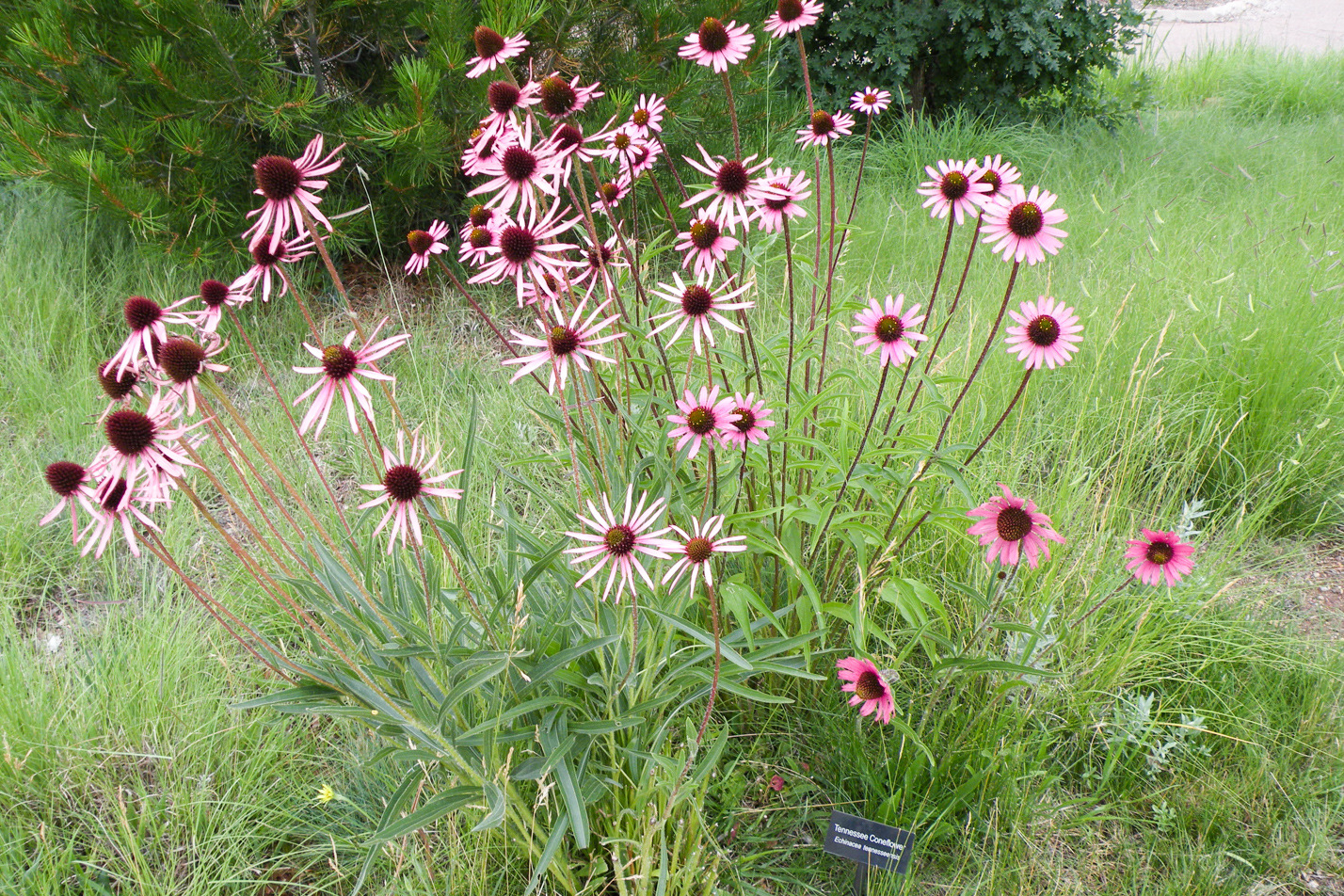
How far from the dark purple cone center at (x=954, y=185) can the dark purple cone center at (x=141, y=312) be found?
46.1 inches

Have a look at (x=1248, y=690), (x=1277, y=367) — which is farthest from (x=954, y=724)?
(x=1277, y=367)

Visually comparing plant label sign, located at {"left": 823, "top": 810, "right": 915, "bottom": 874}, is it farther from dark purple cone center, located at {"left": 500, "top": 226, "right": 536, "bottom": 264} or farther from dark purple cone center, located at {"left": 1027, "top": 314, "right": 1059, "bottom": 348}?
dark purple cone center, located at {"left": 500, "top": 226, "right": 536, "bottom": 264}

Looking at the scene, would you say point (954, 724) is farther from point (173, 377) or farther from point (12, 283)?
point (12, 283)

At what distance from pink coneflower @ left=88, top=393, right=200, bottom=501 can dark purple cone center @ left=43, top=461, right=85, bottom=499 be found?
0.06ft

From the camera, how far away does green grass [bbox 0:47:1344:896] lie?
162cm

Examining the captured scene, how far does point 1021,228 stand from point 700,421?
60 cm

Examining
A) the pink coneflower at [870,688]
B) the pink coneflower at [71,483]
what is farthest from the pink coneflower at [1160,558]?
the pink coneflower at [71,483]

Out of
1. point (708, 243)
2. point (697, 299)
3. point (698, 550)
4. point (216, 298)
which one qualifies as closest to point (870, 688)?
point (698, 550)

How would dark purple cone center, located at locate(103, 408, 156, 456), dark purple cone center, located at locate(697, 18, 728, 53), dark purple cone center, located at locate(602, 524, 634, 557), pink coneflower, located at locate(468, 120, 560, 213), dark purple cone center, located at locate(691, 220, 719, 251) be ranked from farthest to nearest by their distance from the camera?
dark purple cone center, located at locate(697, 18, 728, 53) < dark purple cone center, located at locate(691, 220, 719, 251) < pink coneflower, located at locate(468, 120, 560, 213) < dark purple cone center, located at locate(602, 524, 634, 557) < dark purple cone center, located at locate(103, 408, 156, 456)

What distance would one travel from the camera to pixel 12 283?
3.31m

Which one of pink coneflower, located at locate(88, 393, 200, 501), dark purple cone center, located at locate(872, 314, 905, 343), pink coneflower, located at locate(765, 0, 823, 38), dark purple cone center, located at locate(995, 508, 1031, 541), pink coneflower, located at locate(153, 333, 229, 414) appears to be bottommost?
pink coneflower, located at locate(88, 393, 200, 501)

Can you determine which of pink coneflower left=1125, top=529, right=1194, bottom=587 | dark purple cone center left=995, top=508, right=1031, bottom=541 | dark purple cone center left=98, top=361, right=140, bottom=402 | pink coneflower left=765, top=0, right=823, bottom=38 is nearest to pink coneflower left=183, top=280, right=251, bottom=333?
dark purple cone center left=98, top=361, right=140, bottom=402

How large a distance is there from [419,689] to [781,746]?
2.59 feet

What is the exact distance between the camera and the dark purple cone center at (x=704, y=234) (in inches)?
57.6
